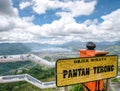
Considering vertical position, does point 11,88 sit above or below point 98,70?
below

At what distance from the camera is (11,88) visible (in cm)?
497

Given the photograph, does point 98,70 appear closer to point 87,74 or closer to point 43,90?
point 87,74

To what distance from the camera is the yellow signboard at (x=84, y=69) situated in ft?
7.87

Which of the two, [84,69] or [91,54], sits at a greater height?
A: [91,54]

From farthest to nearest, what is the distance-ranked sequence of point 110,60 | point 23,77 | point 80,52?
point 23,77 < point 80,52 < point 110,60

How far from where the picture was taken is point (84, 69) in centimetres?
257

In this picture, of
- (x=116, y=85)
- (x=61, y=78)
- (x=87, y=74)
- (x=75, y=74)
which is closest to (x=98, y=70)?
(x=87, y=74)

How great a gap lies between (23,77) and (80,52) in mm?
1922

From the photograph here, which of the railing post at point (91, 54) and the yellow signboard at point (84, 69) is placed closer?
the yellow signboard at point (84, 69)

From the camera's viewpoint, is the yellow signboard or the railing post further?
the railing post

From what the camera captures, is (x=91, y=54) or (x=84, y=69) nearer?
(x=84, y=69)

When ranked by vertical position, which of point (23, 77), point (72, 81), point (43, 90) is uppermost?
point (72, 81)

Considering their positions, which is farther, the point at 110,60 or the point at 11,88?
the point at 11,88

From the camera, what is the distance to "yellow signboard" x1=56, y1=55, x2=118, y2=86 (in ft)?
7.87
